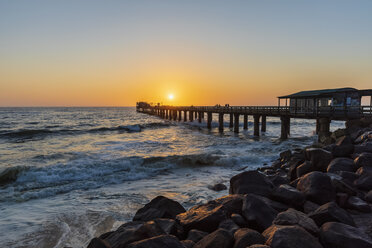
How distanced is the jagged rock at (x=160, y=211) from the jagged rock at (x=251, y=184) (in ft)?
6.92

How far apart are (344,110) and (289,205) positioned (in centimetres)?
1861

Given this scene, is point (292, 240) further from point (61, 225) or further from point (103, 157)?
point (103, 157)

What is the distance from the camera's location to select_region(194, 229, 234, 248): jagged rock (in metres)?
3.91

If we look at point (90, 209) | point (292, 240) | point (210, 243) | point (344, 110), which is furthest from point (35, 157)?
point (344, 110)

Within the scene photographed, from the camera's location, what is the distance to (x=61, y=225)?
734 centimetres

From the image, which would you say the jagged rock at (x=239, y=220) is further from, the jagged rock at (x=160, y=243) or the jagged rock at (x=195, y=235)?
→ the jagged rock at (x=160, y=243)

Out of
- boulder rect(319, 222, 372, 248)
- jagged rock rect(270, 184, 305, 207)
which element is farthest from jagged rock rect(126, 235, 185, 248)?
jagged rock rect(270, 184, 305, 207)

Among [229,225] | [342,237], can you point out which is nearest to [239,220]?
[229,225]

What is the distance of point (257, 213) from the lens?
16.2 feet

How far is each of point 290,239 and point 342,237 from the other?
3.22ft

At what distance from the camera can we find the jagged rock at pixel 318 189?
572 centimetres

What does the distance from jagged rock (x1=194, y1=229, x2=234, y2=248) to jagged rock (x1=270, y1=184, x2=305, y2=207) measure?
255cm

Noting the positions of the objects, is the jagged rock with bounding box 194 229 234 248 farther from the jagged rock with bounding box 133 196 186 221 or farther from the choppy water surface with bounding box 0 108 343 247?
the choppy water surface with bounding box 0 108 343 247

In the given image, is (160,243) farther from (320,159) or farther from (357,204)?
(320,159)
